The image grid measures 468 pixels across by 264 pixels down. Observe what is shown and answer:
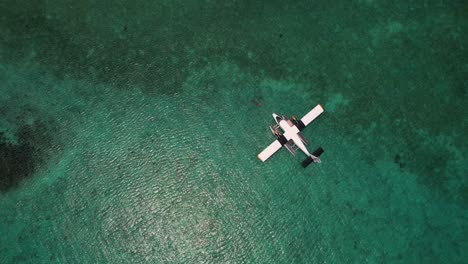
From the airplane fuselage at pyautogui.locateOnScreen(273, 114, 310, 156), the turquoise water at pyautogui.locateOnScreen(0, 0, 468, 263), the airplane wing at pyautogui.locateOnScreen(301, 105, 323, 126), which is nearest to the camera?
the turquoise water at pyautogui.locateOnScreen(0, 0, 468, 263)

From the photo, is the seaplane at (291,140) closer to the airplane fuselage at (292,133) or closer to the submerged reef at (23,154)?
the airplane fuselage at (292,133)

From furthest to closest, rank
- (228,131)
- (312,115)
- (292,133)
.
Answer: (228,131), (312,115), (292,133)

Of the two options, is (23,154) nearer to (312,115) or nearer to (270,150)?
(270,150)

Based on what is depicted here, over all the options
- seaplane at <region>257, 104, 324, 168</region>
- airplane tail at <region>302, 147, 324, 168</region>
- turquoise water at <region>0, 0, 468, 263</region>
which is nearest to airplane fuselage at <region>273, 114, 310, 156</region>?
seaplane at <region>257, 104, 324, 168</region>

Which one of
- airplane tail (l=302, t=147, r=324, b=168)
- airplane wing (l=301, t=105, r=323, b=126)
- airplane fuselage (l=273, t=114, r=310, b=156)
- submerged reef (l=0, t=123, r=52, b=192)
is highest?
airplane wing (l=301, t=105, r=323, b=126)

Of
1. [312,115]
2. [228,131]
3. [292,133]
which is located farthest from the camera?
[228,131]

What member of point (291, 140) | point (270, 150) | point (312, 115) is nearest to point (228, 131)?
point (270, 150)

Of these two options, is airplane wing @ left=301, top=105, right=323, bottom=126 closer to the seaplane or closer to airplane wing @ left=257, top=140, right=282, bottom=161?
the seaplane

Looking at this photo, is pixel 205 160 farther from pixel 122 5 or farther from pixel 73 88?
pixel 122 5
